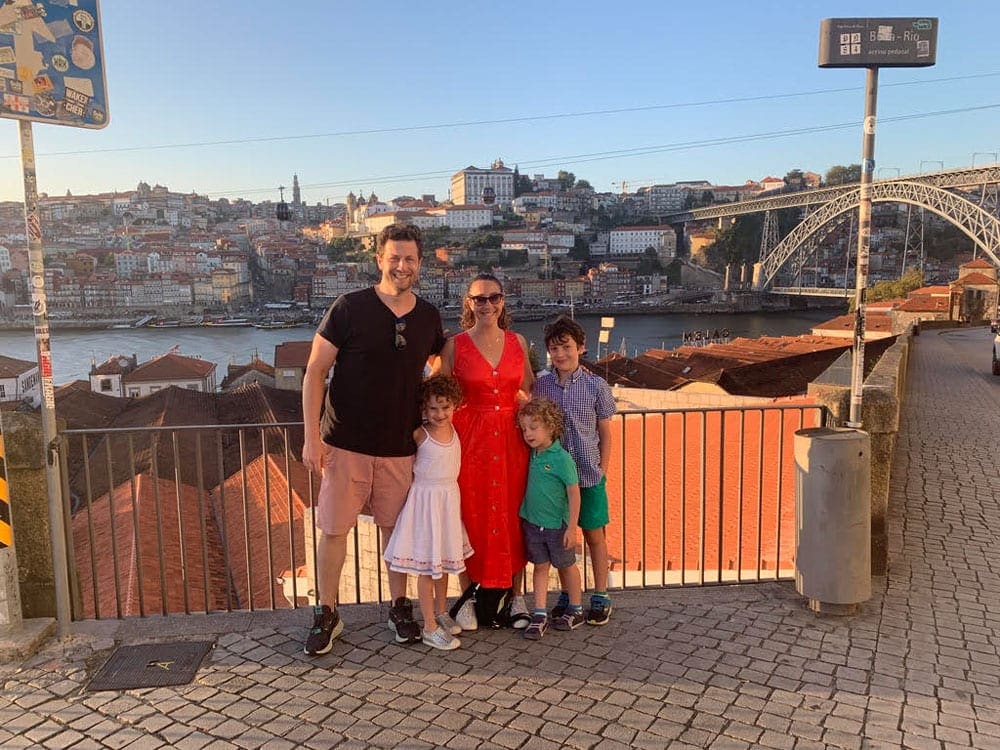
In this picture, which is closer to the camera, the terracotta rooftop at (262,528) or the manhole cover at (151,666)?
the manhole cover at (151,666)

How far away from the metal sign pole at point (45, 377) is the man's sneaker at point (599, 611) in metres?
2.26

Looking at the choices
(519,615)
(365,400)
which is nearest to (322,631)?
(519,615)

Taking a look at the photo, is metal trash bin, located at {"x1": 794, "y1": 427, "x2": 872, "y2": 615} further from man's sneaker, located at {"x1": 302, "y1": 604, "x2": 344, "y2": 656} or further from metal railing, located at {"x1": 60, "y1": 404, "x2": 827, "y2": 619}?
man's sneaker, located at {"x1": 302, "y1": 604, "x2": 344, "y2": 656}

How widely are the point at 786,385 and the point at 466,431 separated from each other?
49.2ft

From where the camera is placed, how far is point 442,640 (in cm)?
321

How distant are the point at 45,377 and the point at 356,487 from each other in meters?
1.36

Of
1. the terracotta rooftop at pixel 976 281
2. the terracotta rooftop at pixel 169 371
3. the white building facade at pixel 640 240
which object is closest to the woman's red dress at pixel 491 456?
the terracotta rooftop at pixel 976 281

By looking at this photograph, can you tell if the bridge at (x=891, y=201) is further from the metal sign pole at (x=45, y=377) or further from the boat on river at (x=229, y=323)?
the boat on river at (x=229, y=323)

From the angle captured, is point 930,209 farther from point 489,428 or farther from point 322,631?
point 322,631

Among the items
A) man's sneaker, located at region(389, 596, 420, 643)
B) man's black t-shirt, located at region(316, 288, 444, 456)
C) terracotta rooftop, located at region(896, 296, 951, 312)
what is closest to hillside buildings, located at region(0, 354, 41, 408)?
man's sneaker, located at region(389, 596, 420, 643)

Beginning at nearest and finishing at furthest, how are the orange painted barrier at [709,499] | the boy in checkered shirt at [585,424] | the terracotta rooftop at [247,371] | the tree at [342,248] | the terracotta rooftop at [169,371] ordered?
the boy in checkered shirt at [585,424], the orange painted barrier at [709,499], the terracotta rooftop at [169,371], the terracotta rooftop at [247,371], the tree at [342,248]

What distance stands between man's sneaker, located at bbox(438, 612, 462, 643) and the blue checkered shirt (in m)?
0.82

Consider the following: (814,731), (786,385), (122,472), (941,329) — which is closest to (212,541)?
(122,472)

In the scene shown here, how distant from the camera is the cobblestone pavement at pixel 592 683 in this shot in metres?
2.56
